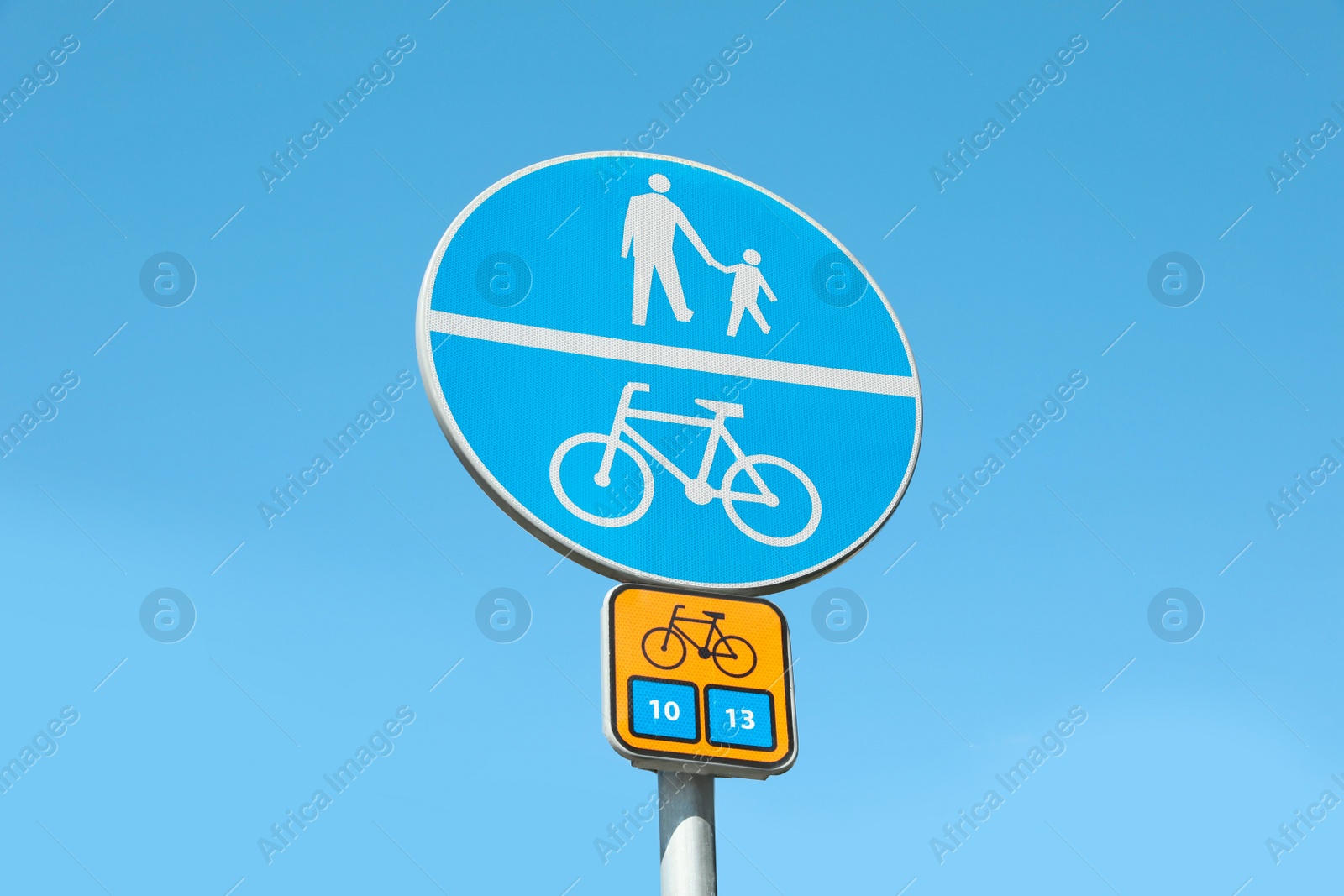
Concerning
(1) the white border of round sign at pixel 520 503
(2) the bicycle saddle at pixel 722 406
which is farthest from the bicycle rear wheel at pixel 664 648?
(2) the bicycle saddle at pixel 722 406

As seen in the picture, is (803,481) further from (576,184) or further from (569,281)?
(576,184)

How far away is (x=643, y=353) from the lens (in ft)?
9.08

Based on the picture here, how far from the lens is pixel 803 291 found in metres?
3.02

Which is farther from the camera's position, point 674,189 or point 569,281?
point 674,189

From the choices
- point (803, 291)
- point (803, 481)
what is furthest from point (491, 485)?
point (803, 291)

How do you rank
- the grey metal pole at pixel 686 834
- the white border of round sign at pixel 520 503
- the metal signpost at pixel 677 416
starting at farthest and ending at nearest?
the white border of round sign at pixel 520 503 < the metal signpost at pixel 677 416 < the grey metal pole at pixel 686 834

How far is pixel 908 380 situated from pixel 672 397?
1.89 feet

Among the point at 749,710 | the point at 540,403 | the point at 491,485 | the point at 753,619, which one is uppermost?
the point at 540,403

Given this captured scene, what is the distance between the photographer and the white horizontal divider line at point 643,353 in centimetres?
272

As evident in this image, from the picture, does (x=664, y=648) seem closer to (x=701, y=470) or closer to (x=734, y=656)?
(x=734, y=656)

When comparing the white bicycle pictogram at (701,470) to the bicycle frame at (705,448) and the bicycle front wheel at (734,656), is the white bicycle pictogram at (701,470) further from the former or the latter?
the bicycle front wheel at (734,656)

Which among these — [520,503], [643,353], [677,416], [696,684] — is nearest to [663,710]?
[696,684]

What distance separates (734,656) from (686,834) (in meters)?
0.32

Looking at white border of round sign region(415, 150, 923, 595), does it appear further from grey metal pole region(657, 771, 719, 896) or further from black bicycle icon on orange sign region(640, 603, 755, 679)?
grey metal pole region(657, 771, 719, 896)
